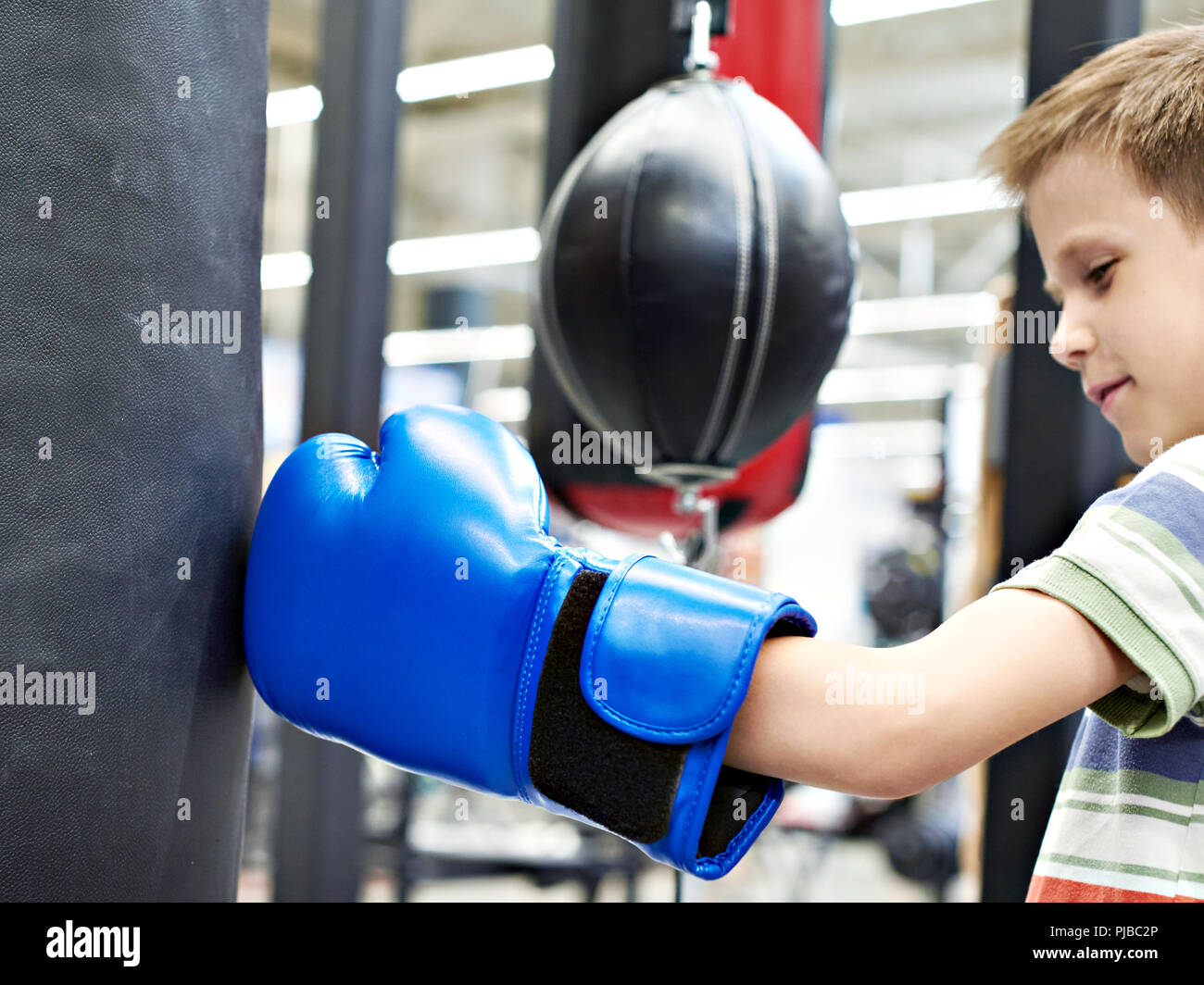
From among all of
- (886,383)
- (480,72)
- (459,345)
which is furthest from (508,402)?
(480,72)

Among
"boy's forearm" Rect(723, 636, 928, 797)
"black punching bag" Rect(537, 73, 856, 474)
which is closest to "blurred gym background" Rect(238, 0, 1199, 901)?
"black punching bag" Rect(537, 73, 856, 474)

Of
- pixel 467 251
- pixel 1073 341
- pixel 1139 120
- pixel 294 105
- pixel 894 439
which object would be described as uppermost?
pixel 294 105

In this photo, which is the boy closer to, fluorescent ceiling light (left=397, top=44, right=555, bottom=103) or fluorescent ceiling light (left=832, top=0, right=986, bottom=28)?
fluorescent ceiling light (left=832, top=0, right=986, bottom=28)

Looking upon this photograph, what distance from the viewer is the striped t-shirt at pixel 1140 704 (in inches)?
26.6

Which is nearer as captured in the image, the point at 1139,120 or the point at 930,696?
the point at 930,696

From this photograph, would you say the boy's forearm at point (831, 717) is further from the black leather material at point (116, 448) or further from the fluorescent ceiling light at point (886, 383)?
the fluorescent ceiling light at point (886, 383)

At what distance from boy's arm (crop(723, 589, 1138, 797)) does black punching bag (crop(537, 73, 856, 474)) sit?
28.4 inches

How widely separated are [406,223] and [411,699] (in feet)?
29.8

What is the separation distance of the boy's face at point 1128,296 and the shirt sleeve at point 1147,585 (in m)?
0.13

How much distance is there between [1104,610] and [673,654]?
247 millimetres

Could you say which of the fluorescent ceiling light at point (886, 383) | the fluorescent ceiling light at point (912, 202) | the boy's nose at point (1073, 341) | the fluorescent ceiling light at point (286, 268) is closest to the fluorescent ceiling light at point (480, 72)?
the fluorescent ceiling light at point (912, 202)

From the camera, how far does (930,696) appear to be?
669mm

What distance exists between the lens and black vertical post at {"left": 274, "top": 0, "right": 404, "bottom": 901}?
1.96m

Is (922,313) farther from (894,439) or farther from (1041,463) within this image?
(1041,463)
